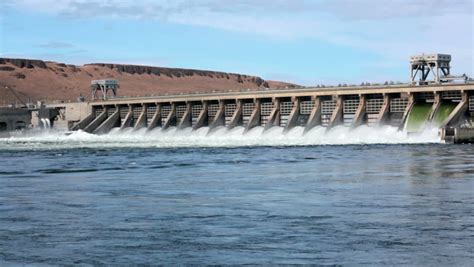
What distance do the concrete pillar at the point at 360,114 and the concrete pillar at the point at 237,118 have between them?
14.5 metres

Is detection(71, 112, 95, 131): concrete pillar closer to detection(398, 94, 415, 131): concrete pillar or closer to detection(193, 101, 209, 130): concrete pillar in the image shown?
detection(193, 101, 209, 130): concrete pillar

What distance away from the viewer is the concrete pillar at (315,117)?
69.9m

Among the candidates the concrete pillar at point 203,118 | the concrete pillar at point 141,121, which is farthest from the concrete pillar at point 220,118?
the concrete pillar at point 141,121

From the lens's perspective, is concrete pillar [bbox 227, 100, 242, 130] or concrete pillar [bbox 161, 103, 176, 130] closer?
concrete pillar [bbox 227, 100, 242, 130]

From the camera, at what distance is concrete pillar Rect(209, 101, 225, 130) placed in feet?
263

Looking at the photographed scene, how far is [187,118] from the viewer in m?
85.2

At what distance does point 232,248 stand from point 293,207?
237 inches

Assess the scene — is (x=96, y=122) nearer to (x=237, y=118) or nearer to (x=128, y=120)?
(x=128, y=120)

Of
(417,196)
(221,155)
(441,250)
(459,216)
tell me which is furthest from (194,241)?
(221,155)

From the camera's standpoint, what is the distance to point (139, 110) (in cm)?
9519

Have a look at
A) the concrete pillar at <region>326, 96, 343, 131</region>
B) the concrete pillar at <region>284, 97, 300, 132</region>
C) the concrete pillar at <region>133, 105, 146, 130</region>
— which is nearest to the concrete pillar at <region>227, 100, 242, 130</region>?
the concrete pillar at <region>284, 97, 300, 132</region>

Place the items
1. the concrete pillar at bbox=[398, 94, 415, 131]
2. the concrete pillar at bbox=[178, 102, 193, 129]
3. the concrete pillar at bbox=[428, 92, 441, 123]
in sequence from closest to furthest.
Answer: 1. the concrete pillar at bbox=[428, 92, 441, 123]
2. the concrete pillar at bbox=[398, 94, 415, 131]
3. the concrete pillar at bbox=[178, 102, 193, 129]

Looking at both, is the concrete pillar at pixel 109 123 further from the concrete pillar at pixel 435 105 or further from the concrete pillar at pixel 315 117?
the concrete pillar at pixel 435 105

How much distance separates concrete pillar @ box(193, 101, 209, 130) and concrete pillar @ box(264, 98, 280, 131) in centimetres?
985
